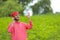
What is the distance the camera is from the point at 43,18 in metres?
15.9

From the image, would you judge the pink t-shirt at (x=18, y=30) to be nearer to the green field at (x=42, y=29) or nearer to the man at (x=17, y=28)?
the man at (x=17, y=28)

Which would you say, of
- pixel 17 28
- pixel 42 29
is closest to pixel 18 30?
pixel 17 28

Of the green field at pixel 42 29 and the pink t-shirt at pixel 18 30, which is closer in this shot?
the pink t-shirt at pixel 18 30

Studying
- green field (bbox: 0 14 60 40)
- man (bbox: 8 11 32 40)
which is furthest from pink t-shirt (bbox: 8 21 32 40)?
green field (bbox: 0 14 60 40)

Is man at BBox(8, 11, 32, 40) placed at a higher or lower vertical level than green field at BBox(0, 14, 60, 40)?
higher

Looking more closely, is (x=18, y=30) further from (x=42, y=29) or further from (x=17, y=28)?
(x=42, y=29)

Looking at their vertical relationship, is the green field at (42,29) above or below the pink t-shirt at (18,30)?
below

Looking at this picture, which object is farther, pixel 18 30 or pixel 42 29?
pixel 42 29

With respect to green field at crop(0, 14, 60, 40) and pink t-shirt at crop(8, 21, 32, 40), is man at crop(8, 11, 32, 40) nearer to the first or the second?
pink t-shirt at crop(8, 21, 32, 40)

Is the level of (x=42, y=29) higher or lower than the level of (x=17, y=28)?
lower

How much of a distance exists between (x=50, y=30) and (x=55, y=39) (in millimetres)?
1121

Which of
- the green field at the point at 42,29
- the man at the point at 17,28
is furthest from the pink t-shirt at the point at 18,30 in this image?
the green field at the point at 42,29

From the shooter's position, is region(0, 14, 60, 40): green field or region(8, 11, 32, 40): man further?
region(0, 14, 60, 40): green field

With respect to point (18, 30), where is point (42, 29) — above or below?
below
